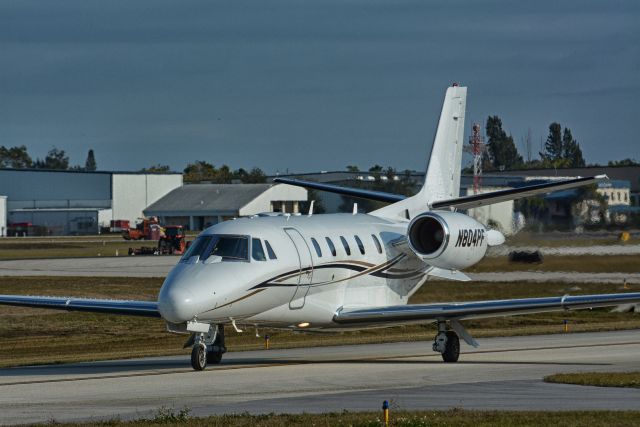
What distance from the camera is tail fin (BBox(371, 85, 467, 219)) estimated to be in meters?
32.8

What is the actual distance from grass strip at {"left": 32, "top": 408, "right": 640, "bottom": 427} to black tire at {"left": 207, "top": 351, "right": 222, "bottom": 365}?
8360 millimetres

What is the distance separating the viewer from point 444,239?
2803 centimetres

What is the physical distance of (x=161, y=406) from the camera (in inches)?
747

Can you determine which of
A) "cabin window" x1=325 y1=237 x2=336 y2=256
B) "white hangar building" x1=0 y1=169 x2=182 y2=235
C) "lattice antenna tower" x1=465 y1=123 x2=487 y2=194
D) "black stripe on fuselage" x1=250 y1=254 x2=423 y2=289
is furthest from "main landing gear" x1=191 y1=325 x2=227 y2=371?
"white hangar building" x1=0 y1=169 x2=182 y2=235

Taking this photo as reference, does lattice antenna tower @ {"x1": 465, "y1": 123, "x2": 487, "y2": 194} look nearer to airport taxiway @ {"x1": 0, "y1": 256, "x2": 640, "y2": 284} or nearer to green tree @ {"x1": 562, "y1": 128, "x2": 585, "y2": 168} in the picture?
airport taxiway @ {"x1": 0, "y1": 256, "x2": 640, "y2": 284}

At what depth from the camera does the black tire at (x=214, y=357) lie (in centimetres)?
2598

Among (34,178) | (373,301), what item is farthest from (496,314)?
(34,178)

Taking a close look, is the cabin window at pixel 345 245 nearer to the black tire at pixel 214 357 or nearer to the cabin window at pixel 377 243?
the cabin window at pixel 377 243

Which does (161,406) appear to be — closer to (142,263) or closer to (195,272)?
(195,272)

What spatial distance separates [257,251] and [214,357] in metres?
3.08

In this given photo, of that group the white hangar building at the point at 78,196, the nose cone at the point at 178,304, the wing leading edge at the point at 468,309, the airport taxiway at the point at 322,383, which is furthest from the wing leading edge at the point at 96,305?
the white hangar building at the point at 78,196

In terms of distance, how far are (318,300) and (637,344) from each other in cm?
917

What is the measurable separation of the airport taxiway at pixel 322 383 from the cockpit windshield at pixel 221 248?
2327 mm

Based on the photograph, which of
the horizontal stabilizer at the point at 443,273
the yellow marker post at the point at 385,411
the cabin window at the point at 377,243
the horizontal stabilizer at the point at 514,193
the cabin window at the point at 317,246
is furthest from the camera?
the horizontal stabilizer at the point at 443,273
